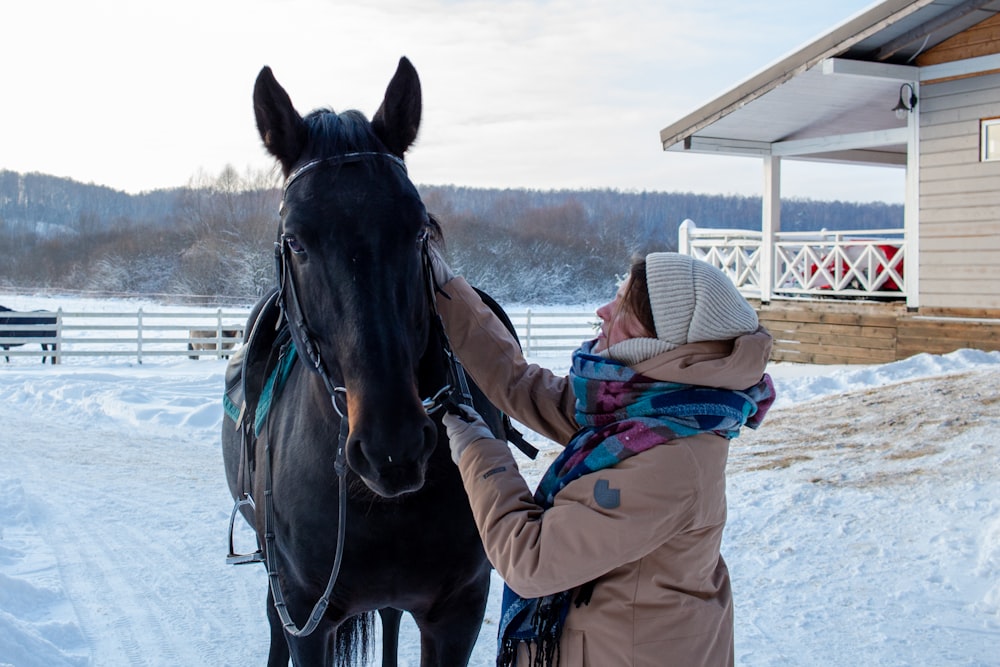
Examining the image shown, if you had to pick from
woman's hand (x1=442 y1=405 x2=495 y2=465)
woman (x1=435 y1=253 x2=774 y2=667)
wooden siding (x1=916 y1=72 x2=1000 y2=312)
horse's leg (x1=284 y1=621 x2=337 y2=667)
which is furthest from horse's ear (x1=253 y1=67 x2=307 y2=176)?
wooden siding (x1=916 y1=72 x2=1000 y2=312)

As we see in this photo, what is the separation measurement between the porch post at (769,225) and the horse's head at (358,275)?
1254cm

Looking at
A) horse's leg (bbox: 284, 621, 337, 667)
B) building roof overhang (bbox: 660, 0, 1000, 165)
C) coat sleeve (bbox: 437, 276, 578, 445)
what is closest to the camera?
coat sleeve (bbox: 437, 276, 578, 445)

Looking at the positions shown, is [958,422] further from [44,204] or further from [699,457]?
[44,204]

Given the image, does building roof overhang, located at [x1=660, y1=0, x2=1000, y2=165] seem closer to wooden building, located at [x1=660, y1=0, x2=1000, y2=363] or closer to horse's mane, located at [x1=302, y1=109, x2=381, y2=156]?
wooden building, located at [x1=660, y1=0, x2=1000, y2=363]

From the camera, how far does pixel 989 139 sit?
10758 mm

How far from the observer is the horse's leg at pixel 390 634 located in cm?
364

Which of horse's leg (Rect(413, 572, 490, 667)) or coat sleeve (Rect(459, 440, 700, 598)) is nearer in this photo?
coat sleeve (Rect(459, 440, 700, 598))

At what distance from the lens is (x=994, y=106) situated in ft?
34.8

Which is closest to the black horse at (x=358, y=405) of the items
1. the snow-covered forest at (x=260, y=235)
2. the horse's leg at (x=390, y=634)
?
the horse's leg at (x=390, y=634)

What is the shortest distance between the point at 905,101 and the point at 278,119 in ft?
37.1

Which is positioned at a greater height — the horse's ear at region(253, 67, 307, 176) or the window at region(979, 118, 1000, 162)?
the window at region(979, 118, 1000, 162)

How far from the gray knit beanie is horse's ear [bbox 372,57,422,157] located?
1000mm

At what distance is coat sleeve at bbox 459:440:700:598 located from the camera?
5.41 ft

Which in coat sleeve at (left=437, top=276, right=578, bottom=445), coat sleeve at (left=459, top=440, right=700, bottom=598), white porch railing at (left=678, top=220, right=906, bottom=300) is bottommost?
coat sleeve at (left=459, top=440, right=700, bottom=598)
